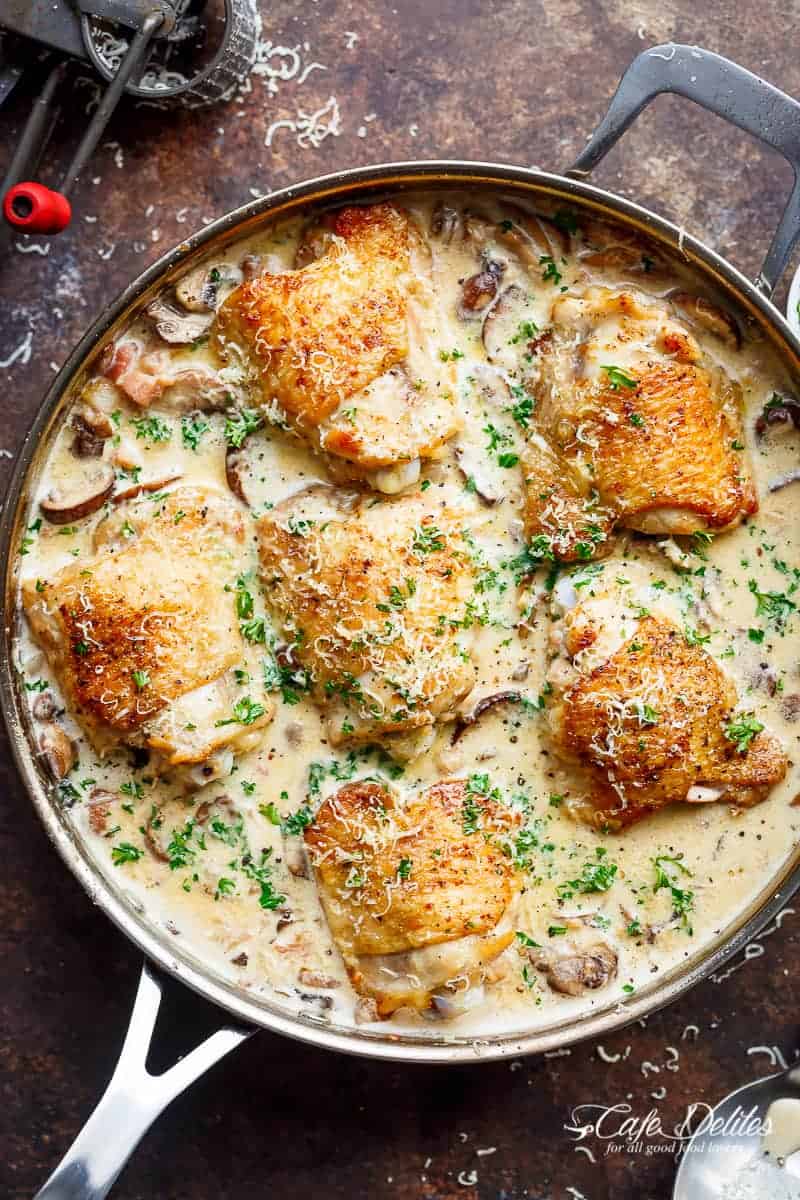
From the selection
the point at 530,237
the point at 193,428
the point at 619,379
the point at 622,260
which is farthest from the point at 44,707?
the point at 622,260

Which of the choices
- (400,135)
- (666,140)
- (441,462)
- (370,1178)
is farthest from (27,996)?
(666,140)

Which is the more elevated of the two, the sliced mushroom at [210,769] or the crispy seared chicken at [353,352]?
the crispy seared chicken at [353,352]

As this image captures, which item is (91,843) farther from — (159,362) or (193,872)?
(159,362)

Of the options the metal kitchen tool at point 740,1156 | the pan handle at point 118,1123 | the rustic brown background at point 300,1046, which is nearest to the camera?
the pan handle at point 118,1123

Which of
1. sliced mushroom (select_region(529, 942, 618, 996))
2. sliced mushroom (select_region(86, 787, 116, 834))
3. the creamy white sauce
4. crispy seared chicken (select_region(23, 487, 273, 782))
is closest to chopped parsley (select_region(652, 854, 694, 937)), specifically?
the creamy white sauce

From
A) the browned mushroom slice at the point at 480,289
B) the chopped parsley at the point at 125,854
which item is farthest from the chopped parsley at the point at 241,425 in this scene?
the chopped parsley at the point at 125,854

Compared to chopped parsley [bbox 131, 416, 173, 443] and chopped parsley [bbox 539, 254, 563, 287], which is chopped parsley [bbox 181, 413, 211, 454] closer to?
chopped parsley [bbox 131, 416, 173, 443]

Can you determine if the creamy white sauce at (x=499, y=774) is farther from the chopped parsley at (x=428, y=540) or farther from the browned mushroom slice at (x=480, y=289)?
the chopped parsley at (x=428, y=540)
